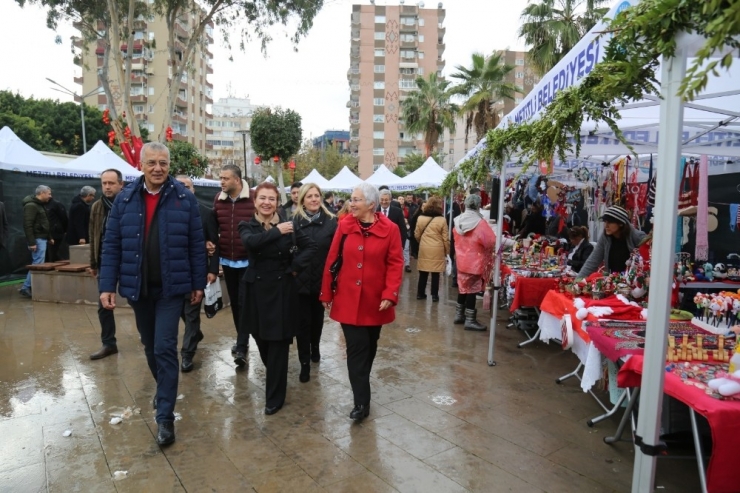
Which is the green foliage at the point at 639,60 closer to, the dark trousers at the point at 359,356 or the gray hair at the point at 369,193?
the gray hair at the point at 369,193

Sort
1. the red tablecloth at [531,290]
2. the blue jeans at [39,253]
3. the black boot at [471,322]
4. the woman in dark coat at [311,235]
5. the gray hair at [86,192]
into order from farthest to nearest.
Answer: the blue jeans at [39,253], the gray hair at [86,192], the black boot at [471,322], the red tablecloth at [531,290], the woman in dark coat at [311,235]

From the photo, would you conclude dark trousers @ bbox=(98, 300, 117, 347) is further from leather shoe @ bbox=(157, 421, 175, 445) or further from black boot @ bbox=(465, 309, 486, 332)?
black boot @ bbox=(465, 309, 486, 332)

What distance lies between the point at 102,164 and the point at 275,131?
808 centimetres

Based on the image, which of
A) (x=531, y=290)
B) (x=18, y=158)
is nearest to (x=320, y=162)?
(x=18, y=158)

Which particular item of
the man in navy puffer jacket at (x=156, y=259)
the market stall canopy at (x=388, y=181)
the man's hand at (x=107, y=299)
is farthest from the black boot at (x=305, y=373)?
the market stall canopy at (x=388, y=181)

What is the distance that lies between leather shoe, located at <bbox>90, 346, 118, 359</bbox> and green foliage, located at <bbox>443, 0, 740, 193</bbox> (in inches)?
178

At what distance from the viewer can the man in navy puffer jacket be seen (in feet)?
10.5

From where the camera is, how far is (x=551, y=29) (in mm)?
15711

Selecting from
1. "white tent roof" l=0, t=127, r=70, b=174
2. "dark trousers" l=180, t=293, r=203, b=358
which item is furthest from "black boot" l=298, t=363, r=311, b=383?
"white tent roof" l=0, t=127, r=70, b=174

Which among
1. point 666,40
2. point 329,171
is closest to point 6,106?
point 329,171

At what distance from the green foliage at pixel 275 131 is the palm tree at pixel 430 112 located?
49.0ft

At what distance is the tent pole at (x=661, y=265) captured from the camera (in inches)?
81.4

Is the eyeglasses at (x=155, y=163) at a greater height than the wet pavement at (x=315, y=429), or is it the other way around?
the eyeglasses at (x=155, y=163)

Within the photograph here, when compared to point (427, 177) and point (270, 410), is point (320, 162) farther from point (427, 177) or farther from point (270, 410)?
point (270, 410)
